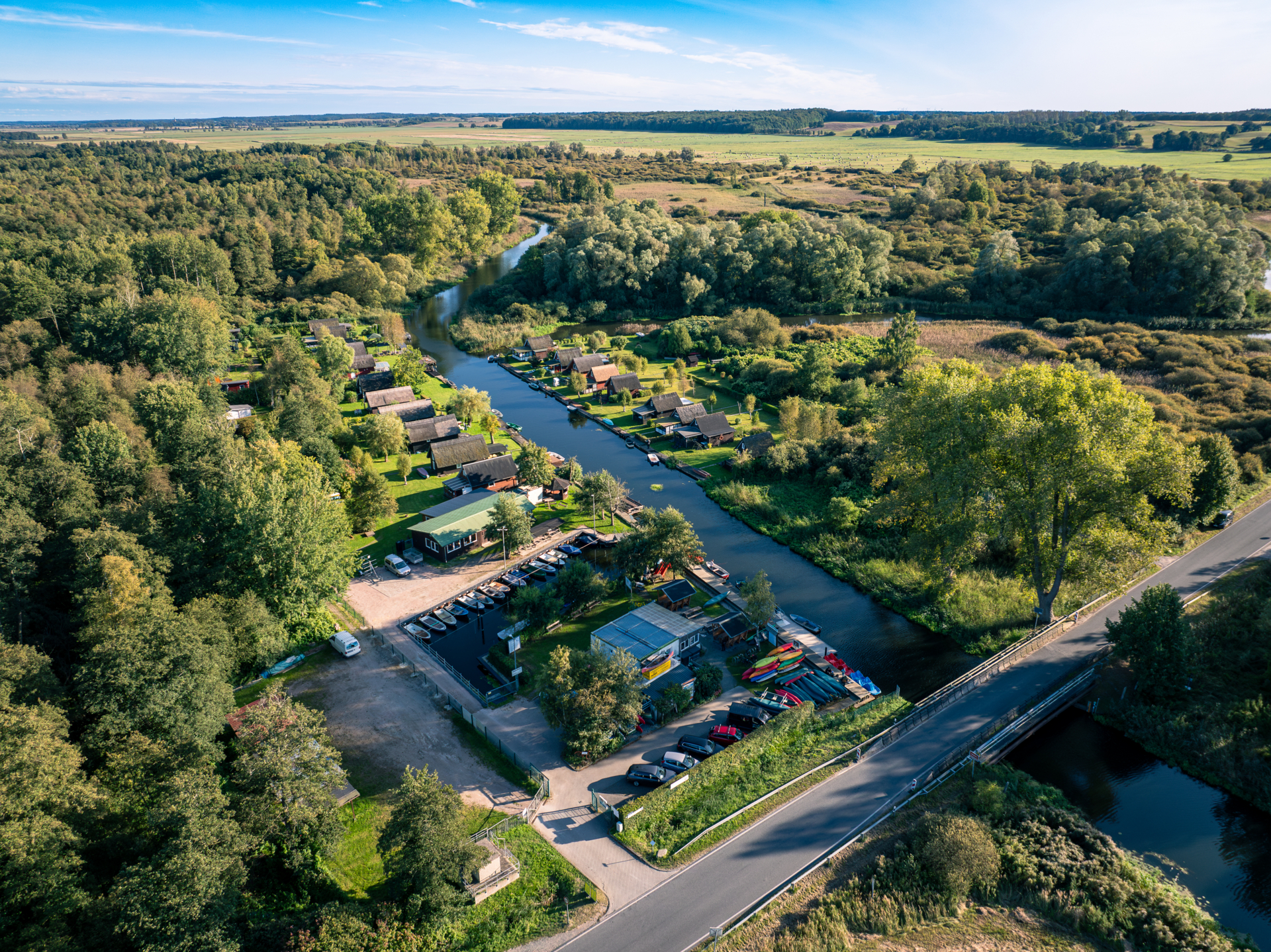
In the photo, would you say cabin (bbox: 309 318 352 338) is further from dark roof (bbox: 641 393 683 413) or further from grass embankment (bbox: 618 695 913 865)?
grass embankment (bbox: 618 695 913 865)

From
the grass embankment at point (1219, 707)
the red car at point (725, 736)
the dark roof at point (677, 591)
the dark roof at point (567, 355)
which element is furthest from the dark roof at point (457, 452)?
the grass embankment at point (1219, 707)

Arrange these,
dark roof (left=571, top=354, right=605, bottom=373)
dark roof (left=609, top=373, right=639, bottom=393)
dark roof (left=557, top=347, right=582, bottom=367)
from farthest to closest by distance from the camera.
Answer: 1. dark roof (left=557, top=347, right=582, bottom=367)
2. dark roof (left=571, top=354, right=605, bottom=373)
3. dark roof (left=609, top=373, right=639, bottom=393)

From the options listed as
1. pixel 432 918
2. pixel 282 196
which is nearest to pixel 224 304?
pixel 282 196

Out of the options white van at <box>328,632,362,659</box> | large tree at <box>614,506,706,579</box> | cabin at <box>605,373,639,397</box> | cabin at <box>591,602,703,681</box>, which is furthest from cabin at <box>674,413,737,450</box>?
white van at <box>328,632,362,659</box>

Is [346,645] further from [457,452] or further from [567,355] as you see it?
[567,355]

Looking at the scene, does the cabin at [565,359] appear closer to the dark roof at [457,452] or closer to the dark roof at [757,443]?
the dark roof at [457,452]

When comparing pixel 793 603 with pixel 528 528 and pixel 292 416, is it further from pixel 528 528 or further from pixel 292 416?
pixel 292 416

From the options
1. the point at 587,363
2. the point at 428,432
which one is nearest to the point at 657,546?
the point at 428,432
